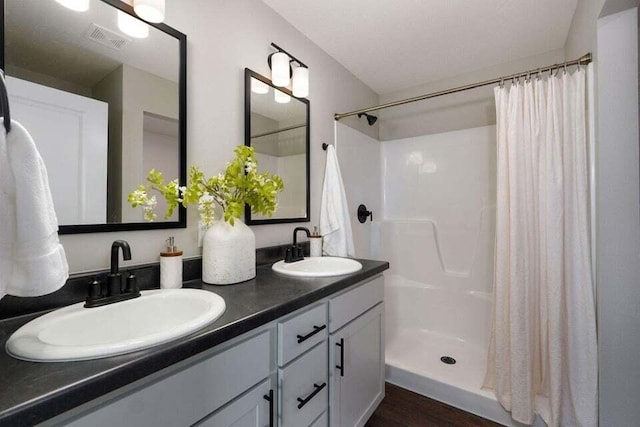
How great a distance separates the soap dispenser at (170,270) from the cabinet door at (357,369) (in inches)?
25.0

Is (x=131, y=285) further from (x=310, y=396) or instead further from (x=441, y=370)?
(x=441, y=370)

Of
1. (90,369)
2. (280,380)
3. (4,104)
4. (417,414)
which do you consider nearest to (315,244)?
(280,380)

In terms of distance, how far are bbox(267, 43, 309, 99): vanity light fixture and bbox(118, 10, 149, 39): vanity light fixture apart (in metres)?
0.62

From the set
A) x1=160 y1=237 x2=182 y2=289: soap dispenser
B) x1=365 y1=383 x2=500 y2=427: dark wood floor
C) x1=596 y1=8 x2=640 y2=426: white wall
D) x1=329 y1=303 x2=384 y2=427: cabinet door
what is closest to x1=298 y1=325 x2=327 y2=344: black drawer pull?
x1=329 y1=303 x2=384 y2=427: cabinet door

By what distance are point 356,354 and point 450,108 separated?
2106 mm

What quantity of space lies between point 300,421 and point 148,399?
1.92 ft

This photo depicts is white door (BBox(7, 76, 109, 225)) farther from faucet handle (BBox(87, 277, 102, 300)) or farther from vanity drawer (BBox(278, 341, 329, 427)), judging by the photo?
vanity drawer (BBox(278, 341, 329, 427))

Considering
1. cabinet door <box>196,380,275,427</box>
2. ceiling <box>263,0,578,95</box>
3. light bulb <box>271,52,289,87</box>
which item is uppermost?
ceiling <box>263,0,578,95</box>

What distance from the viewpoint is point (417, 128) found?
2.52 metres

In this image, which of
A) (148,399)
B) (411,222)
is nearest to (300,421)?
(148,399)

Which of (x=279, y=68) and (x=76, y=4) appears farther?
(x=279, y=68)

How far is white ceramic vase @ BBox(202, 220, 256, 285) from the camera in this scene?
106 centimetres

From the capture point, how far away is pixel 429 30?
172 centimetres

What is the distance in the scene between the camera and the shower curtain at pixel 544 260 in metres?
1.30
